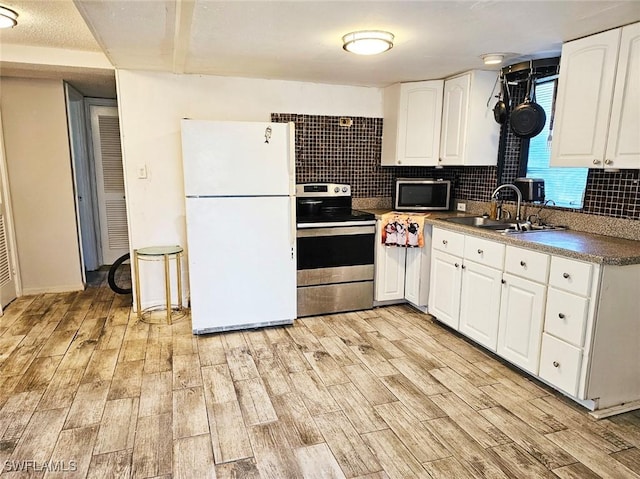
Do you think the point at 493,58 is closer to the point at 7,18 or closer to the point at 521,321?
the point at 521,321

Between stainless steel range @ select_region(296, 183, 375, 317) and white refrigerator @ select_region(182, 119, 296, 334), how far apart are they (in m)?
0.22

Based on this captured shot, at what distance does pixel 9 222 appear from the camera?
3.80 m

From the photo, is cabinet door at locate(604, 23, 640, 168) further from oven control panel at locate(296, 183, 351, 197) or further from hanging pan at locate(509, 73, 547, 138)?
oven control panel at locate(296, 183, 351, 197)

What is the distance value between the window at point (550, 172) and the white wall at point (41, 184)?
419cm

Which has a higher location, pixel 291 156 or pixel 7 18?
pixel 7 18

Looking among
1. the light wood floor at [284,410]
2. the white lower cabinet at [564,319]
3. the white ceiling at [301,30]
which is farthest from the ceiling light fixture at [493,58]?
the light wood floor at [284,410]

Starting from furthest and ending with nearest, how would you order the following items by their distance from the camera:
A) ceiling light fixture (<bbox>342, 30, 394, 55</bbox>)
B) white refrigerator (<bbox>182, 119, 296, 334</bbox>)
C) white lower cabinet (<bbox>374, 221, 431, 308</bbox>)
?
white lower cabinet (<bbox>374, 221, 431, 308</bbox>)
white refrigerator (<bbox>182, 119, 296, 334</bbox>)
ceiling light fixture (<bbox>342, 30, 394, 55</bbox>)

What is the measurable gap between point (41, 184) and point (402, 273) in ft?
11.6

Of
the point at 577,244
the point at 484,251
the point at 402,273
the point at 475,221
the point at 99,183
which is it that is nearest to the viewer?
the point at 577,244

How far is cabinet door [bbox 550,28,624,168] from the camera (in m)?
2.25

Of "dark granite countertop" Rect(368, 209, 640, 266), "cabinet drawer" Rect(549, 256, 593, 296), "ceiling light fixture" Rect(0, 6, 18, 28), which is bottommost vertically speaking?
"cabinet drawer" Rect(549, 256, 593, 296)

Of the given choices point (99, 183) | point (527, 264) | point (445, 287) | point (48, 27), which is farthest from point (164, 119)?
point (527, 264)

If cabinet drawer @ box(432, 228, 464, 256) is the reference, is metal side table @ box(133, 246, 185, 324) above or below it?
below

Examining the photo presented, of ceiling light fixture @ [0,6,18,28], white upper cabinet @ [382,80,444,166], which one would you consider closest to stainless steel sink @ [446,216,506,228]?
white upper cabinet @ [382,80,444,166]
